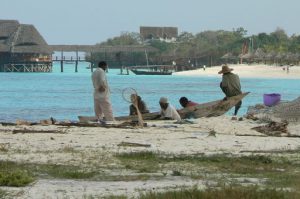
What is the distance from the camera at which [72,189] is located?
306 inches

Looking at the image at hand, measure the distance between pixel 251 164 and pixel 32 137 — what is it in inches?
162

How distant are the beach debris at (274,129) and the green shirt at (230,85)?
3.28m

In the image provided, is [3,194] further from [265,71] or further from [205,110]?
[265,71]

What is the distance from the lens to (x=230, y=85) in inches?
760

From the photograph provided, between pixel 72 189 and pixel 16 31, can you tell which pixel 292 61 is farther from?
pixel 72 189

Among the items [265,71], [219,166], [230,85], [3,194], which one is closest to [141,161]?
[219,166]

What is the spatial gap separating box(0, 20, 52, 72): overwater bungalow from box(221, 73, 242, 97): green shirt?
88087 mm

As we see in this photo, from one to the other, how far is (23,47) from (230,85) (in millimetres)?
90656

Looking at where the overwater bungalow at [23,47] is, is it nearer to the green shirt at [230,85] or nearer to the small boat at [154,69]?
the small boat at [154,69]

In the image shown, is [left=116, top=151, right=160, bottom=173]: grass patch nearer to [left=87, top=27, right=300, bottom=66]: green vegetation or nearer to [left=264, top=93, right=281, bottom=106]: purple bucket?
[left=264, top=93, right=281, bottom=106]: purple bucket

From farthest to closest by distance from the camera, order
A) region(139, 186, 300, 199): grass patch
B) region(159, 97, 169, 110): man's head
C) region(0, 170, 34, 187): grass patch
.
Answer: region(159, 97, 169, 110): man's head → region(0, 170, 34, 187): grass patch → region(139, 186, 300, 199): grass patch

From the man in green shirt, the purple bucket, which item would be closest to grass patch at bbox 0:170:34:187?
the man in green shirt

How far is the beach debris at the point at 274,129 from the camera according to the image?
14.8 m

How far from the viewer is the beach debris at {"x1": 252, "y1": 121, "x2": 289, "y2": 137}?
14.8 metres
